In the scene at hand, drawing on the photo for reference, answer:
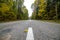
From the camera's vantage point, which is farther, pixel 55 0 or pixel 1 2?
pixel 55 0

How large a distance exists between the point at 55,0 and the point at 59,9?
2.56m

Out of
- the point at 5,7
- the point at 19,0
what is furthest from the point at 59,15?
the point at 19,0

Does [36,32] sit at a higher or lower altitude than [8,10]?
higher

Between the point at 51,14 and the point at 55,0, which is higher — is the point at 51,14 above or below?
below

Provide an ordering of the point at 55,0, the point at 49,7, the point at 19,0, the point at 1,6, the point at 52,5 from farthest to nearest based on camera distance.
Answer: the point at 19,0
the point at 49,7
the point at 52,5
the point at 55,0
the point at 1,6

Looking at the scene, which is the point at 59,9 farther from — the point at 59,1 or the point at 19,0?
the point at 19,0

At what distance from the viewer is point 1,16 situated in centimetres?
3606

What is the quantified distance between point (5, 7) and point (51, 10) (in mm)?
14847

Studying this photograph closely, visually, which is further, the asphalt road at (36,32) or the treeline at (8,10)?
the treeline at (8,10)

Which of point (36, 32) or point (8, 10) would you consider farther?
point (8, 10)

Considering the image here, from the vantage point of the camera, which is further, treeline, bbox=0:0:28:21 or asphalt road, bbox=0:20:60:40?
treeline, bbox=0:0:28:21

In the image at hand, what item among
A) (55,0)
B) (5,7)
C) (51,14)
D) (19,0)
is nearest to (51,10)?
(51,14)

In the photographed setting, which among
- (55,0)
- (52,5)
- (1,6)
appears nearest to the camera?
(1,6)

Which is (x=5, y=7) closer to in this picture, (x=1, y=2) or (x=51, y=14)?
(x=1, y=2)
